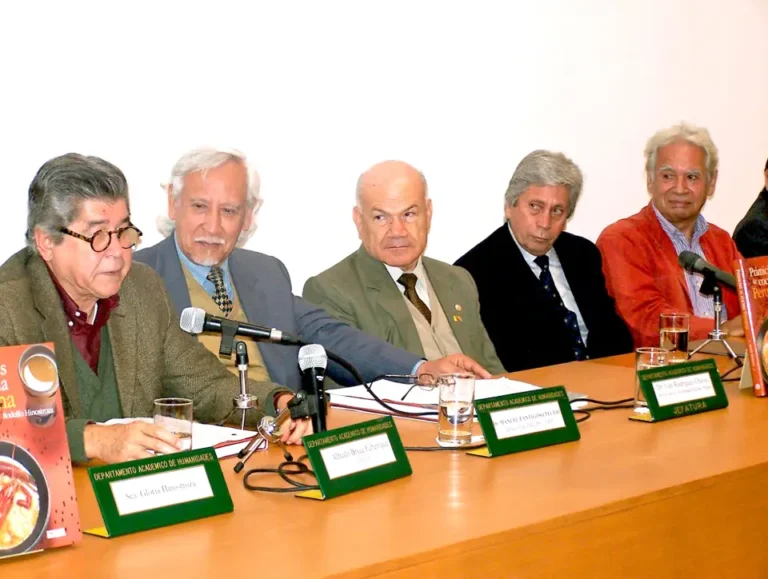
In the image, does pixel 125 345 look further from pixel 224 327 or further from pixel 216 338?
pixel 216 338

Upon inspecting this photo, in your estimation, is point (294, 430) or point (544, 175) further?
point (544, 175)

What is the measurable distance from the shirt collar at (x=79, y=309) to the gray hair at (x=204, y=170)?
86 cm

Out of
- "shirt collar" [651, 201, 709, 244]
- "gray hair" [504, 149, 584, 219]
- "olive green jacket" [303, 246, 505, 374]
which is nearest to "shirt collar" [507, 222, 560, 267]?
"gray hair" [504, 149, 584, 219]

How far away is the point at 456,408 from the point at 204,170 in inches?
59.2

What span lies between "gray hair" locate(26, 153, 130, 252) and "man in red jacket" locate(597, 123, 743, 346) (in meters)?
2.57

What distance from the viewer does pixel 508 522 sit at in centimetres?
170

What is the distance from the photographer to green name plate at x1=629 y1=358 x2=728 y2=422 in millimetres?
2461

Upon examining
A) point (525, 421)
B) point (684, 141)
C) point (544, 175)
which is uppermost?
point (684, 141)

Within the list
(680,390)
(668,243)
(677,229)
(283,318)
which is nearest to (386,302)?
(283,318)

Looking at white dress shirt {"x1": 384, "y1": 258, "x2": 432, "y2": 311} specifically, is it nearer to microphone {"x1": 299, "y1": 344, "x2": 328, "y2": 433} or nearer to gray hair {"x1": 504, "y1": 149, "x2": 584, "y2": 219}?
gray hair {"x1": 504, "y1": 149, "x2": 584, "y2": 219}

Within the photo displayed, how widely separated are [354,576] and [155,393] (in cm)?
129

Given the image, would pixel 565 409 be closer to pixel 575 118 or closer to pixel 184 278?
pixel 184 278

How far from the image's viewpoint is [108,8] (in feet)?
11.1

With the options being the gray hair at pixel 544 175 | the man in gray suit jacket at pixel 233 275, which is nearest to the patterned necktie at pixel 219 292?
the man in gray suit jacket at pixel 233 275
